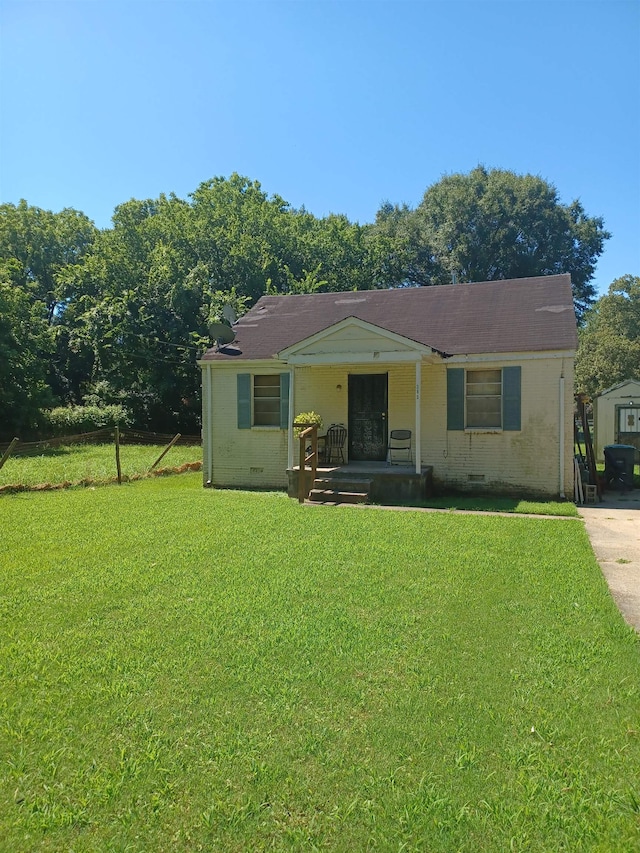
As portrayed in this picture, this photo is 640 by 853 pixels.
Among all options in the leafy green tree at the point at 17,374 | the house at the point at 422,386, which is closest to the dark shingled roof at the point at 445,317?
the house at the point at 422,386

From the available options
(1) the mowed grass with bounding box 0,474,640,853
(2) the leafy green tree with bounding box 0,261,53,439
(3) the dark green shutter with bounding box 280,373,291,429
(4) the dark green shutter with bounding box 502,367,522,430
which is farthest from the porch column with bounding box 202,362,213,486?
(2) the leafy green tree with bounding box 0,261,53,439

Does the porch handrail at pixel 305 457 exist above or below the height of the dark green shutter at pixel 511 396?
below

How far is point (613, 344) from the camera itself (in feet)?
115

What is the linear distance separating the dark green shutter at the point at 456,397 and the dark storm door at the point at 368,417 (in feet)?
4.76

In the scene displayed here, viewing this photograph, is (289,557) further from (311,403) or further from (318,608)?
(311,403)

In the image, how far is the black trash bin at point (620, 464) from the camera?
13172 mm

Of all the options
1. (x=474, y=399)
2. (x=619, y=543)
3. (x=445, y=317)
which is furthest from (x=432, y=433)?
(x=619, y=543)

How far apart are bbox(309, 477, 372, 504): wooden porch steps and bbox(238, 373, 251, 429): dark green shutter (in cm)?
278

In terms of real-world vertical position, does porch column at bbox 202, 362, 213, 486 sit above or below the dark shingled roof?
below

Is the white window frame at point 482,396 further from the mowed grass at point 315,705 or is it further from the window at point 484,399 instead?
the mowed grass at point 315,705

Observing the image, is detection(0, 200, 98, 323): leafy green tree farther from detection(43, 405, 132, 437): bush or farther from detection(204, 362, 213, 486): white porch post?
detection(204, 362, 213, 486): white porch post

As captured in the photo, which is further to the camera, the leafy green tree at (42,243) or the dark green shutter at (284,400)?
the leafy green tree at (42,243)

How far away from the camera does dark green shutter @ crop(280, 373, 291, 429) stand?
13.3 meters

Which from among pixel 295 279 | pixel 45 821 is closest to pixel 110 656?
pixel 45 821
